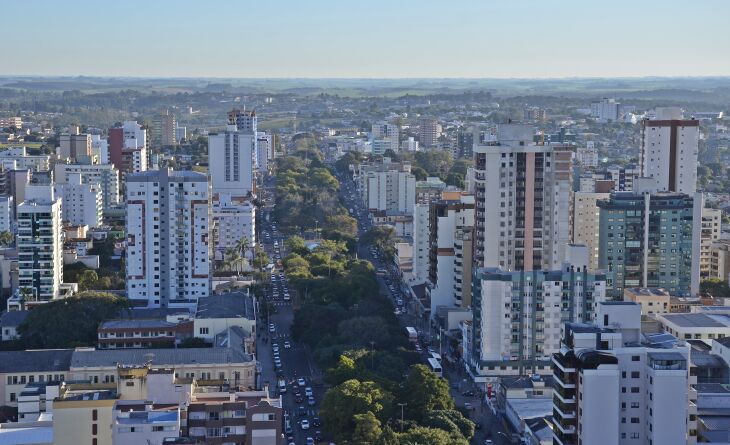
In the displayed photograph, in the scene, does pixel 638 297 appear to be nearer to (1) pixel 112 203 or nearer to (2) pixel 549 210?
(2) pixel 549 210

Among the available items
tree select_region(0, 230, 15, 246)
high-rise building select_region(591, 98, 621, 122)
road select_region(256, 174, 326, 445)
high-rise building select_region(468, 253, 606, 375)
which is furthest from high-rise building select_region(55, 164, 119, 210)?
high-rise building select_region(591, 98, 621, 122)

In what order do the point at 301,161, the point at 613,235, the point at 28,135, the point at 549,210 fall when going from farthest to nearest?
the point at 28,135
the point at 301,161
the point at 613,235
the point at 549,210

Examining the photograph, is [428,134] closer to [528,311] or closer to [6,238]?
[6,238]

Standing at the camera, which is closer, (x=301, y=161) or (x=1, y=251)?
(x=1, y=251)

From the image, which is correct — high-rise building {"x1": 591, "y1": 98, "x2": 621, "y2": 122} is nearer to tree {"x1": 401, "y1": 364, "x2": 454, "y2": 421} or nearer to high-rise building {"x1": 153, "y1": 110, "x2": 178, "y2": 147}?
high-rise building {"x1": 153, "y1": 110, "x2": 178, "y2": 147}

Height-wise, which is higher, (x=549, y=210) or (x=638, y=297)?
(x=549, y=210)

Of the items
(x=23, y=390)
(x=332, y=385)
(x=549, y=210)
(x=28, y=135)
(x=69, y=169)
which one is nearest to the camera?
(x=23, y=390)

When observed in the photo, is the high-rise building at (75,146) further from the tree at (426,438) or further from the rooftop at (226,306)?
the tree at (426,438)

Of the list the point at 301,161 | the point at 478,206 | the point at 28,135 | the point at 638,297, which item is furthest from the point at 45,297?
the point at 28,135
